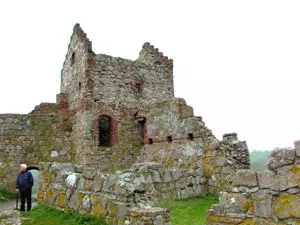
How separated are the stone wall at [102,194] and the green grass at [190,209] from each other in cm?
125

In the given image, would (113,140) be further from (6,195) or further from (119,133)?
(6,195)

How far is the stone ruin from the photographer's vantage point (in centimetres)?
1094

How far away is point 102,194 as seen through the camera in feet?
22.1

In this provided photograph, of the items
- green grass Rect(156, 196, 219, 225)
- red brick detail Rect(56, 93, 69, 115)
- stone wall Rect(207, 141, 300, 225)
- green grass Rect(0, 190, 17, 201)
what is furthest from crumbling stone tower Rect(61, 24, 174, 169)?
stone wall Rect(207, 141, 300, 225)

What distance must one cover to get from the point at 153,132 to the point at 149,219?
30.6ft

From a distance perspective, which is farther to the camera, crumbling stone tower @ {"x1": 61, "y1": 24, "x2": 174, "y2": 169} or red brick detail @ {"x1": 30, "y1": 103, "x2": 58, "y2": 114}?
red brick detail @ {"x1": 30, "y1": 103, "x2": 58, "y2": 114}

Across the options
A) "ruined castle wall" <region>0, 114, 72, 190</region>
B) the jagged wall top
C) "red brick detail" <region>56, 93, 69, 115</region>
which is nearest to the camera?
"ruined castle wall" <region>0, 114, 72, 190</region>

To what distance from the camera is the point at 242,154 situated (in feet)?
37.4

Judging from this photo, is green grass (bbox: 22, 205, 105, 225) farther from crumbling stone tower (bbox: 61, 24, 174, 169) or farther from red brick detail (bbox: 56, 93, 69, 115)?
red brick detail (bbox: 56, 93, 69, 115)

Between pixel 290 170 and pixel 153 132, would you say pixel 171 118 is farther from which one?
pixel 290 170

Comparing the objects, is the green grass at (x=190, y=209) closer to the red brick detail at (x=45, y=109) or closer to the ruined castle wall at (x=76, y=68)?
the ruined castle wall at (x=76, y=68)

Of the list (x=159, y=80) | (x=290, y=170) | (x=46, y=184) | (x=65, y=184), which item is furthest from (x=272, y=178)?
(x=159, y=80)

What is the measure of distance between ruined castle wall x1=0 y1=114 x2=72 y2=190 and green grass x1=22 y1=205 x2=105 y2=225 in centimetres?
754

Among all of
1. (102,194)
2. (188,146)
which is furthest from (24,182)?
(188,146)
